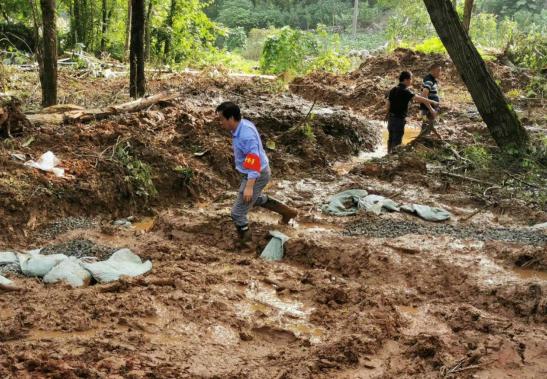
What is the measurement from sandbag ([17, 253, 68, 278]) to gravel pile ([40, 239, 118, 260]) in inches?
10.1

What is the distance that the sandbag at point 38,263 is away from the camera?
5.52m

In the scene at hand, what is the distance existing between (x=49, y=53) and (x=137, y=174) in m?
2.89

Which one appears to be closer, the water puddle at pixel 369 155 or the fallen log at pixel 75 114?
the fallen log at pixel 75 114

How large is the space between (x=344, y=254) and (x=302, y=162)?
4401 mm

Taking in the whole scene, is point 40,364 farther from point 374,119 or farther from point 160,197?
point 374,119

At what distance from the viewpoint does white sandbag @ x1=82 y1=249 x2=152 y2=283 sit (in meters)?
5.50

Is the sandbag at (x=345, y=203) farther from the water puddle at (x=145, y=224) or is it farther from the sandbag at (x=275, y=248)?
the water puddle at (x=145, y=224)

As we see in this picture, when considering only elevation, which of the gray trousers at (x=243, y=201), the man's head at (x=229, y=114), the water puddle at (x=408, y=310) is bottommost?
the water puddle at (x=408, y=310)

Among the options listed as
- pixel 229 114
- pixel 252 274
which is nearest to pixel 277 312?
pixel 252 274

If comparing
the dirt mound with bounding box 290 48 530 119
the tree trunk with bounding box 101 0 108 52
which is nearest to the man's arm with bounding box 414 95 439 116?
the dirt mound with bounding box 290 48 530 119

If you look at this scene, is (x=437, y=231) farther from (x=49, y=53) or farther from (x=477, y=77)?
(x=49, y=53)

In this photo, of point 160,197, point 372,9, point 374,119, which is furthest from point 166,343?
point 372,9

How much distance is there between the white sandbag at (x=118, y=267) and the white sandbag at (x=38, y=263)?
12.7 inches

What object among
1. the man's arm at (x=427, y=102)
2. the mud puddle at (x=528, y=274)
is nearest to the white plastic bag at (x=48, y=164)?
the mud puddle at (x=528, y=274)
